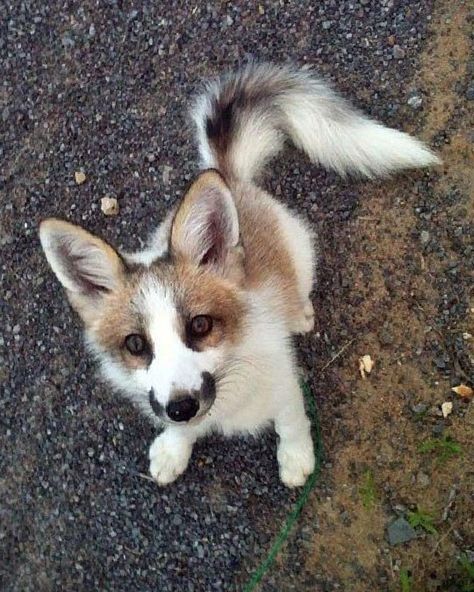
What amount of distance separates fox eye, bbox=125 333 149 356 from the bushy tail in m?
0.93

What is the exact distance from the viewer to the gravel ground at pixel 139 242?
3.13m

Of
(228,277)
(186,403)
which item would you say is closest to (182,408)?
(186,403)

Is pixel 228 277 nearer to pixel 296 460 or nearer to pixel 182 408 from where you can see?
pixel 182 408

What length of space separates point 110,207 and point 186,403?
1666 millimetres

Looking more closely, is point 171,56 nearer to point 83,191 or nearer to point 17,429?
point 83,191

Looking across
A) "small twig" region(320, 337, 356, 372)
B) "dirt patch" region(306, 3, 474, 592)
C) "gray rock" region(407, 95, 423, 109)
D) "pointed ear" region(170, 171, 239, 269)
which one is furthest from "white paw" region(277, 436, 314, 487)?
"gray rock" region(407, 95, 423, 109)

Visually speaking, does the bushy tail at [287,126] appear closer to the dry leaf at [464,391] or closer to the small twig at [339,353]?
the small twig at [339,353]

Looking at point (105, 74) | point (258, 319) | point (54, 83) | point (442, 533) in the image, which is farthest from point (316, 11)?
point (442, 533)

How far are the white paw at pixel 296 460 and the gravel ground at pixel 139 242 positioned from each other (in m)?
0.10

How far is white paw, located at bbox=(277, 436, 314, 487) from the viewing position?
3.00 meters

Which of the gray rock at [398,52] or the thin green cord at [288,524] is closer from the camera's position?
the thin green cord at [288,524]

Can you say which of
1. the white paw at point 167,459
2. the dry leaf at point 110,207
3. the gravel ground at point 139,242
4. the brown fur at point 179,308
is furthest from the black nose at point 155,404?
the dry leaf at point 110,207

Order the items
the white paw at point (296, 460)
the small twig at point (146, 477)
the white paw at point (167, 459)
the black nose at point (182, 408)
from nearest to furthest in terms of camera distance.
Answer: the black nose at point (182, 408) → the white paw at point (296, 460) → the white paw at point (167, 459) → the small twig at point (146, 477)

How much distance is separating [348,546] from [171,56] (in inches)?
95.8
